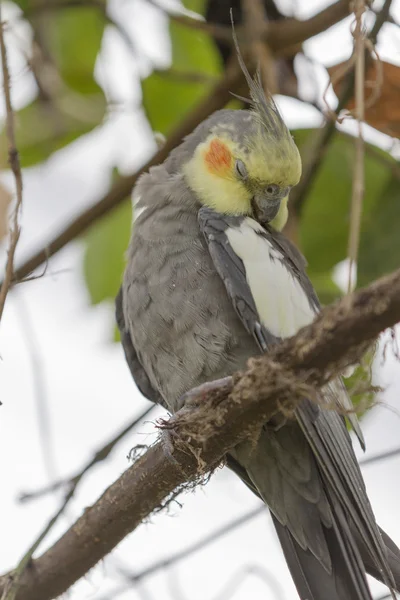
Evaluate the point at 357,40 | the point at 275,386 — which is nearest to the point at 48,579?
the point at 275,386

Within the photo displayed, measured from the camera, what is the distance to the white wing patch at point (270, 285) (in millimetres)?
2816

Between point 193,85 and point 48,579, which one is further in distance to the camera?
point 193,85

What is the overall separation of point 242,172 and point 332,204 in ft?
2.39

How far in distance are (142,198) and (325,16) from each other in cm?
112

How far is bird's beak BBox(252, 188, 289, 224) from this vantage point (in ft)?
10.6

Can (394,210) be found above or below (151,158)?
below

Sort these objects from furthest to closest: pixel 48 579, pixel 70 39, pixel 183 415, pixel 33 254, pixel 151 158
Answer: pixel 70 39 < pixel 151 158 < pixel 33 254 < pixel 48 579 < pixel 183 415

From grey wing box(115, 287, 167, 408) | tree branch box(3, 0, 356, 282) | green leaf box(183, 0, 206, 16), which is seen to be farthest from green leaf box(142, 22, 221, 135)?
grey wing box(115, 287, 167, 408)

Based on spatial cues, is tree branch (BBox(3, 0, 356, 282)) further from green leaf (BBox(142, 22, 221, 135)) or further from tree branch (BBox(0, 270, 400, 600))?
tree branch (BBox(0, 270, 400, 600))

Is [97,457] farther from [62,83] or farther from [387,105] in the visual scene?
[62,83]

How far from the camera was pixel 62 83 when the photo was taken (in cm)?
437

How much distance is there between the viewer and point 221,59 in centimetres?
425

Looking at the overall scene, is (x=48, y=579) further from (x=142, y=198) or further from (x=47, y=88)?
(x=47, y=88)

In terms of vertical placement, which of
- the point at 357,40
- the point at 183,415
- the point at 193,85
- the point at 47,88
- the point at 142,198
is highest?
the point at 47,88
